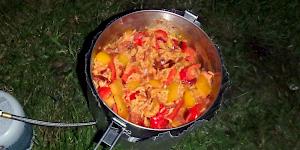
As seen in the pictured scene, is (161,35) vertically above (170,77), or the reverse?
(161,35)

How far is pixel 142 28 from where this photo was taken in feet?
7.29

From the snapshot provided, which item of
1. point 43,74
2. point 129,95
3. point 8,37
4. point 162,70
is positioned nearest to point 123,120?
point 129,95

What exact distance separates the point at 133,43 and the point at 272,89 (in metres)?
0.96

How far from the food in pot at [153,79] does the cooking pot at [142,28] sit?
0.04 meters

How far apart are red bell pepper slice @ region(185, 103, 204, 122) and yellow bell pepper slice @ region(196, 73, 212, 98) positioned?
0.18ft

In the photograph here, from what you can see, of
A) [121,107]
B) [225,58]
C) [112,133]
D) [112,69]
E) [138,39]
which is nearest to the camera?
[112,133]

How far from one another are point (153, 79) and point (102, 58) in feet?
0.81

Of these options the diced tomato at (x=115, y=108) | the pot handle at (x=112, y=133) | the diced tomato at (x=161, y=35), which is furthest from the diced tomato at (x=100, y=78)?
the diced tomato at (x=161, y=35)

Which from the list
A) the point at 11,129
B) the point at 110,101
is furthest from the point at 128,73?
the point at 11,129

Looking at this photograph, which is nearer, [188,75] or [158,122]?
[158,122]

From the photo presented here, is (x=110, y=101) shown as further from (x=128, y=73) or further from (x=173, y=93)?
(x=173, y=93)

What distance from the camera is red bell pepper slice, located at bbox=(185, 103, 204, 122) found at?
2018 millimetres

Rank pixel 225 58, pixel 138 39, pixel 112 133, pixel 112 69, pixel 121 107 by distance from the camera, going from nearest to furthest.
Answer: pixel 112 133 < pixel 121 107 < pixel 112 69 < pixel 138 39 < pixel 225 58

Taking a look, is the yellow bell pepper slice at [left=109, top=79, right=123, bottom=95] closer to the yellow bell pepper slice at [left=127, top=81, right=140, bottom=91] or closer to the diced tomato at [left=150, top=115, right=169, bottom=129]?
the yellow bell pepper slice at [left=127, top=81, right=140, bottom=91]
